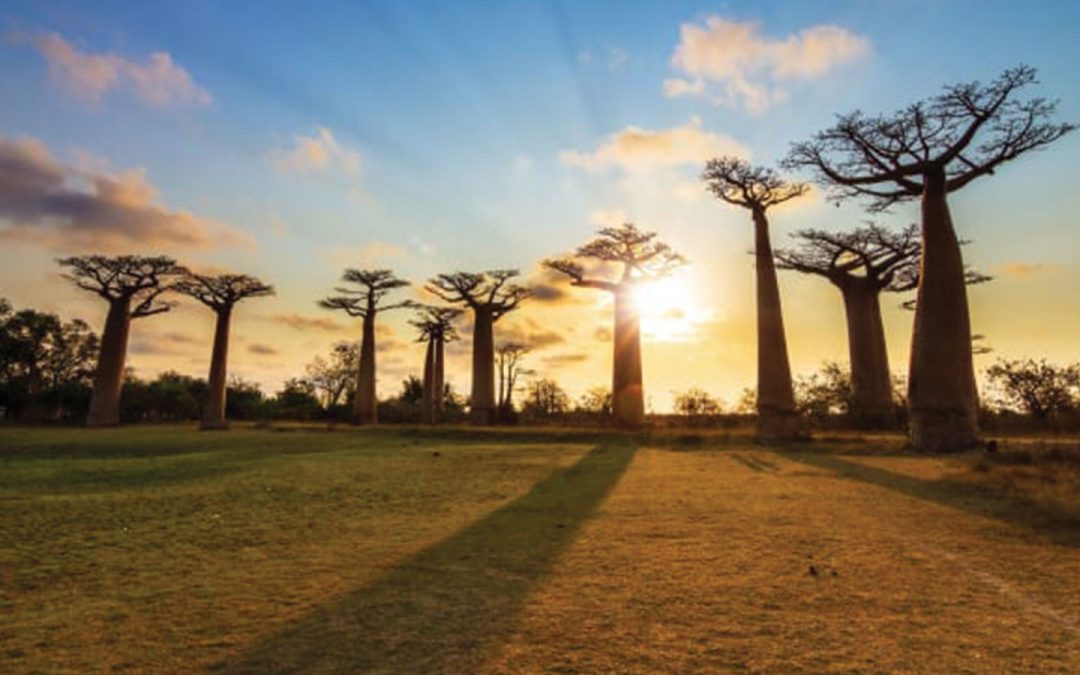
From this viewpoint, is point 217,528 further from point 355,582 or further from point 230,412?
point 230,412

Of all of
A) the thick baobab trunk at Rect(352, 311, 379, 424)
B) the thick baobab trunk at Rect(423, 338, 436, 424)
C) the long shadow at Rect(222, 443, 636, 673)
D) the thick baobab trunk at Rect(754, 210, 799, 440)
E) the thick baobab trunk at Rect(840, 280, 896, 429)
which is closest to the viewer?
the long shadow at Rect(222, 443, 636, 673)

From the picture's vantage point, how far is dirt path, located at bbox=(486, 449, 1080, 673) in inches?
107

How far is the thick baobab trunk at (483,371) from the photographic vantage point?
32.2 m

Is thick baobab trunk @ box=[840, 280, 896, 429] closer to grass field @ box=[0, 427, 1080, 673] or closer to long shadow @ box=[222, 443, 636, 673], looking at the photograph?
grass field @ box=[0, 427, 1080, 673]

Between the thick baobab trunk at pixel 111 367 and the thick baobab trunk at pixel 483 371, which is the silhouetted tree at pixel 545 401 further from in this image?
the thick baobab trunk at pixel 111 367

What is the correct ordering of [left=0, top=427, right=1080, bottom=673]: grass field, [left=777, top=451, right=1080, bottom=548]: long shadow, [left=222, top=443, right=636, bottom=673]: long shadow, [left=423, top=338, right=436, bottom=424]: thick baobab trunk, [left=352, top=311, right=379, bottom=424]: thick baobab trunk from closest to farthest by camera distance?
[left=222, top=443, right=636, bottom=673]: long shadow, [left=0, top=427, right=1080, bottom=673]: grass field, [left=777, top=451, right=1080, bottom=548]: long shadow, [left=352, top=311, right=379, bottom=424]: thick baobab trunk, [left=423, top=338, right=436, bottom=424]: thick baobab trunk

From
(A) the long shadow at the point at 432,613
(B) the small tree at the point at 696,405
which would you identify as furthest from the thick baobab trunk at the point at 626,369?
(A) the long shadow at the point at 432,613

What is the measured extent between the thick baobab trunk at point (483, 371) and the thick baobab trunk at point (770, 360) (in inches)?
634

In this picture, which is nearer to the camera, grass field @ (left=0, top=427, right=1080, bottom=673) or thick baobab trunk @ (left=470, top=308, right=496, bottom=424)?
grass field @ (left=0, top=427, right=1080, bottom=673)

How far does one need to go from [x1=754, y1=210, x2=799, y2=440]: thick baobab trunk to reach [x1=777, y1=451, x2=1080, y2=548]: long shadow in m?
7.60

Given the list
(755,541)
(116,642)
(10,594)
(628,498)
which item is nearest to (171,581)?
(10,594)

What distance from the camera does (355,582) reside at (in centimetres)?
388

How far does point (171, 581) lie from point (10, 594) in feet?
2.58

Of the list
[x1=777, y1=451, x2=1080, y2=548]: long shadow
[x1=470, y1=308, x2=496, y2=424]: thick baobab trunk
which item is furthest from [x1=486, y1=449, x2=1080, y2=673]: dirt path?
[x1=470, y1=308, x2=496, y2=424]: thick baobab trunk
